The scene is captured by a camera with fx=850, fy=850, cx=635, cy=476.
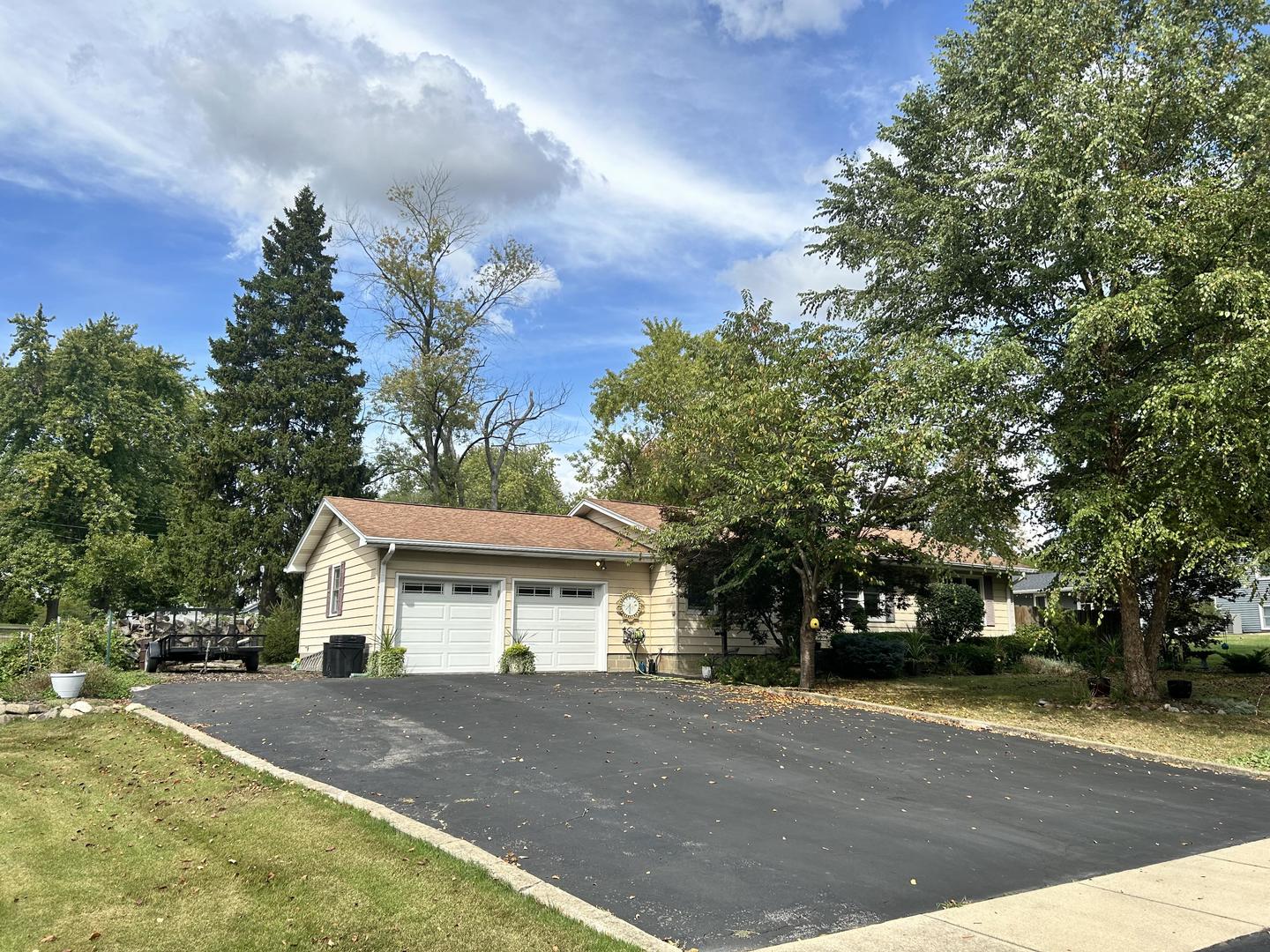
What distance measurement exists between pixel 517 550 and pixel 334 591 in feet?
17.4

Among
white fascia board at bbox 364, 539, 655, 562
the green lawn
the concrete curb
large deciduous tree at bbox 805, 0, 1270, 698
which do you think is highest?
large deciduous tree at bbox 805, 0, 1270, 698

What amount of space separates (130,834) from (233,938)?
243 centimetres

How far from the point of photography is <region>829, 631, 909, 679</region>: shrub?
20.0 m

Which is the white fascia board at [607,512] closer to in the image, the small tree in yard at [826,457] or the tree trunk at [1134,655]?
the small tree in yard at [826,457]

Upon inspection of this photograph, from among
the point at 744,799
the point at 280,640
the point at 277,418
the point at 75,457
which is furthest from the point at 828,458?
the point at 75,457

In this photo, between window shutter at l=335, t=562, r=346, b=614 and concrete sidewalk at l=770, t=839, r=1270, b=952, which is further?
window shutter at l=335, t=562, r=346, b=614

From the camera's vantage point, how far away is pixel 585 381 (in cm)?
3738

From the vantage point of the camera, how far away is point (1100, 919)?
15.7 feet

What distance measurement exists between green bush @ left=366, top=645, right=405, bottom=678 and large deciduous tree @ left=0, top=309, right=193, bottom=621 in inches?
655

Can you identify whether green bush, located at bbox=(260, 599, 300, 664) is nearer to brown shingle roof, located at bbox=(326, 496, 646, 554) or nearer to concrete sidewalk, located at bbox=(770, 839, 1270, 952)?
brown shingle roof, located at bbox=(326, 496, 646, 554)

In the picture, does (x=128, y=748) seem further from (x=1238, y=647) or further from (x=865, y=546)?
(x=1238, y=647)

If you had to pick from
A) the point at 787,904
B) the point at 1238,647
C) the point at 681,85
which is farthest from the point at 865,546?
the point at 1238,647

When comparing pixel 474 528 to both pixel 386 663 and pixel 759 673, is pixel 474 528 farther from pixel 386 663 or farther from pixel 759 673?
pixel 759 673

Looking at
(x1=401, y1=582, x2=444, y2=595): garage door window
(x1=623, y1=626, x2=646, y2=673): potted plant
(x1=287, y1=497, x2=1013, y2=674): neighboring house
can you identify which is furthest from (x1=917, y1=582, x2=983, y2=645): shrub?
(x1=401, y1=582, x2=444, y2=595): garage door window
